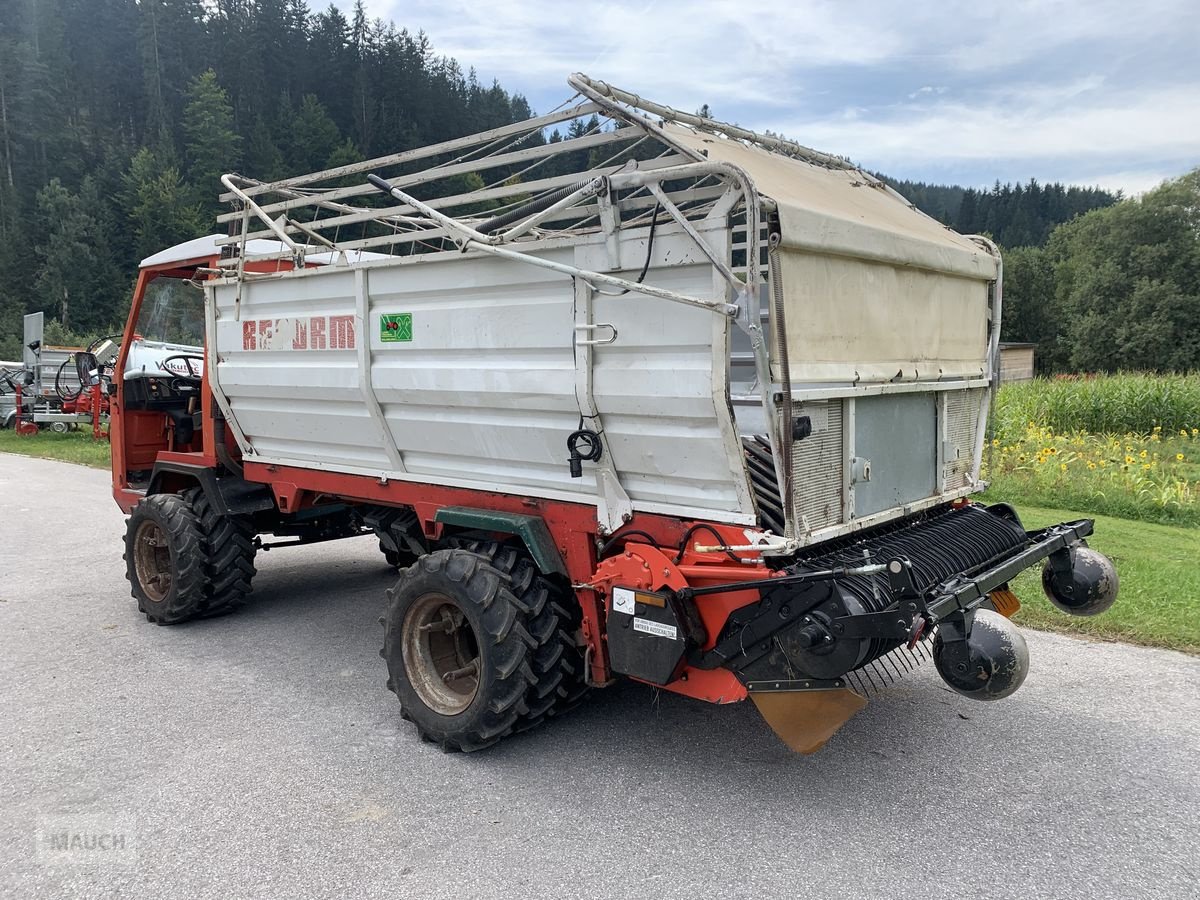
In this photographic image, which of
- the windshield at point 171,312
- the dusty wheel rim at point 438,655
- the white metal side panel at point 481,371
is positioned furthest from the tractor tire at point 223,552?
the dusty wheel rim at point 438,655

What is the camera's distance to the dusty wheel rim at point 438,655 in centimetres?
409

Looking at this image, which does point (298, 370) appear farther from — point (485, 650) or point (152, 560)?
point (152, 560)

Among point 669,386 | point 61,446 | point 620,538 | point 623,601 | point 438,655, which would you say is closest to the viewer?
point 669,386

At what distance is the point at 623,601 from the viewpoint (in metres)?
3.53

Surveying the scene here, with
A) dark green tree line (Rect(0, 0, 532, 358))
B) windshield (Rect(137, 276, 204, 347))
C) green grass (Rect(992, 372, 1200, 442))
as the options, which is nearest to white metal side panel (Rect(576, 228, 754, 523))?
windshield (Rect(137, 276, 204, 347))

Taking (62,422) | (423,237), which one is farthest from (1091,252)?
(423,237)

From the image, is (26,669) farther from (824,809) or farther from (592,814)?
(824,809)

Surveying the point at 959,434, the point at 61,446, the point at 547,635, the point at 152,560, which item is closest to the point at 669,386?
the point at 547,635

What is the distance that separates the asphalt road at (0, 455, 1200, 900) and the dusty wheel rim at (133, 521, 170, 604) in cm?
78

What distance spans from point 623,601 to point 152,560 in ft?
13.7

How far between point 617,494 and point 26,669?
12.8 ft

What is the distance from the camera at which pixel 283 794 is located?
11.6 ft

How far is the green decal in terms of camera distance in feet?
14.0

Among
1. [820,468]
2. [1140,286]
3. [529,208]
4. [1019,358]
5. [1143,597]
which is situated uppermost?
[1140,286]
